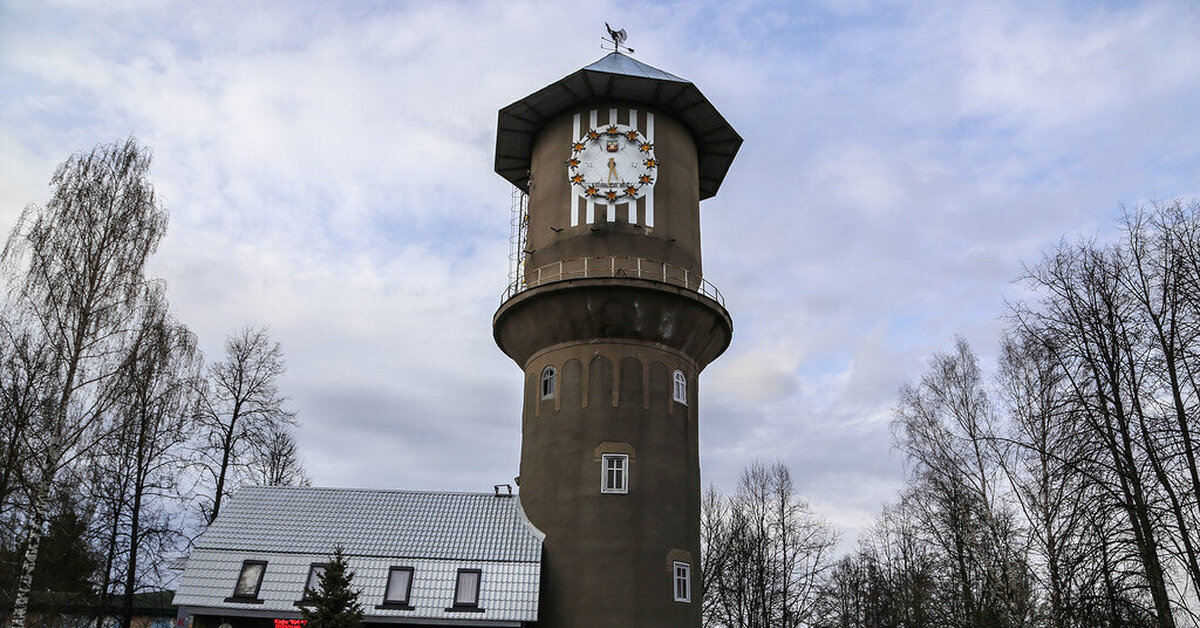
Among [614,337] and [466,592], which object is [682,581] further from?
[614,337]

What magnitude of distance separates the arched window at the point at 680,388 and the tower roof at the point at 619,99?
772 cm

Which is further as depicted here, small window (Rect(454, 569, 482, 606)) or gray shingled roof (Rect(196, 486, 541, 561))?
gray shingled roof (Rect(196, 486, 541, 561))

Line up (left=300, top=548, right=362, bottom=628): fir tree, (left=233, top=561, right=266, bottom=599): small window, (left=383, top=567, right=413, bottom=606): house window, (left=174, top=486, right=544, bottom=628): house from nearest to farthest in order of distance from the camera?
(left=300, top=548, right=362, bottom=628): fir tree → (left=174, top=486, right=544, bottom=628): house → (left=383, top=567, right=413, bottom=606): house window → (left=233, top=561, right=266, bottom=599): small window

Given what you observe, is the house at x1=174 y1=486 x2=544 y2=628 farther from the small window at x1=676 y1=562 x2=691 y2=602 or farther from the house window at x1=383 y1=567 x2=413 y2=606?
the small window at x1=676 y1=562 x2=691 y2=602

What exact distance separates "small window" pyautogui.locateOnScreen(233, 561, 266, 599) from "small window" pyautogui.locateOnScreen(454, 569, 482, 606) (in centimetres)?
473

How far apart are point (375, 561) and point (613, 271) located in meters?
9.41

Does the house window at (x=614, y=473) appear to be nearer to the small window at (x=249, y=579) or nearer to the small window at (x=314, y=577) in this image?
the small window at (x=314, y=577)

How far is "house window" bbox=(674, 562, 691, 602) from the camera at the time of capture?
22.1 metres

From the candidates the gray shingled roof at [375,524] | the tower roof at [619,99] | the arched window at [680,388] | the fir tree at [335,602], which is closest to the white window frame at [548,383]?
the gray shingled roof at [375,524]

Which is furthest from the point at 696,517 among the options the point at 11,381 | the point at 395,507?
the point at 11,381

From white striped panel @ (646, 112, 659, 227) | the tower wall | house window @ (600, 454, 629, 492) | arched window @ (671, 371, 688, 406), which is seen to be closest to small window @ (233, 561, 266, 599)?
the tower wall

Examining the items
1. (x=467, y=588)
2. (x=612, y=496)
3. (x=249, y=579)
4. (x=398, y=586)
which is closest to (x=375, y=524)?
(x=398, y=586)

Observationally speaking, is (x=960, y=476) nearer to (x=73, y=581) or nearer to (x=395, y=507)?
(x=395, y=507)

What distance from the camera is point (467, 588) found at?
21.2 m
